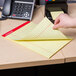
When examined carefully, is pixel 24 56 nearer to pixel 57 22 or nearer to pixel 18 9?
pixel 57 22

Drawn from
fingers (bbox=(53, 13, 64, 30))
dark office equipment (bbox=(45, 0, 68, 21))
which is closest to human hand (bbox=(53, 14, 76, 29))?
fingers (bbox=(53, 13, 64, 30))

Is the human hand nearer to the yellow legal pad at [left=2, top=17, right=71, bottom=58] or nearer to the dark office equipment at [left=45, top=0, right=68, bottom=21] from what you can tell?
the yellow legal pad at [left=2, top=17, right=71, bottom=58]

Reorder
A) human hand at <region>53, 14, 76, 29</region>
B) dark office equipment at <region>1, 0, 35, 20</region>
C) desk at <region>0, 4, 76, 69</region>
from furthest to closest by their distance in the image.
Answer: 1. dark office equipment at <region>1, 0, 35, 20</region>
2. human hand at <region>53, 14, 76, 29</region>
3. desk at <region>0, 4, 76, 69</region>

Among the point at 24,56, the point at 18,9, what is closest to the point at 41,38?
the point at 24,56

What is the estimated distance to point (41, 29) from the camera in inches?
37.3

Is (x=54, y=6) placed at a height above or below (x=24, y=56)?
above

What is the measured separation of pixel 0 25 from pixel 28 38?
239mm

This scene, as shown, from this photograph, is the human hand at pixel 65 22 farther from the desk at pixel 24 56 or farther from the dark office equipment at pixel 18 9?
the dark office equipment at pixel 18 9

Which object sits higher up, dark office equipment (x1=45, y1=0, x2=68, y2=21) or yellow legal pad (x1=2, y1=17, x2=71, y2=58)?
dark office equipment (x1=45, y1=0, x2=68, y2=21)

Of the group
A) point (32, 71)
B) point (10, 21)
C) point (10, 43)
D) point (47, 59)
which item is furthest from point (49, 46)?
point (32, 71)

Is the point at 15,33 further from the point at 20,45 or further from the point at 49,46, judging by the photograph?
the point at 49,46

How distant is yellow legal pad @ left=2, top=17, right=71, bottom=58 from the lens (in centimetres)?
84

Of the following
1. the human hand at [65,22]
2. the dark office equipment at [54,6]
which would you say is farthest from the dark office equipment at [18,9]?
the human hand at [65,22]

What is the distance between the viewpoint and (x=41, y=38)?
884 mm
